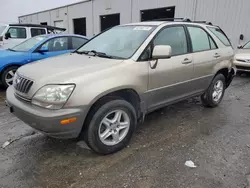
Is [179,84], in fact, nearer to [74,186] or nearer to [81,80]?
[81,80]

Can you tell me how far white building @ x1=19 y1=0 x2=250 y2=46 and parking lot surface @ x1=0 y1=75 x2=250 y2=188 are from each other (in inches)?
322

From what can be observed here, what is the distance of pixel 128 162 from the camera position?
9.00ft

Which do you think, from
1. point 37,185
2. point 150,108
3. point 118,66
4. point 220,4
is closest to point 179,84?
point 150,108

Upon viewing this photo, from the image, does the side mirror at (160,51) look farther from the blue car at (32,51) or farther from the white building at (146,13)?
the white building at (146,13)

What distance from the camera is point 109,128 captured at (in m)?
2.84

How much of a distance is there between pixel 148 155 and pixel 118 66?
124 centimetres

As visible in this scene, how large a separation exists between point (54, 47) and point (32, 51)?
661mm

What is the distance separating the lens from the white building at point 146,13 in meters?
10.4

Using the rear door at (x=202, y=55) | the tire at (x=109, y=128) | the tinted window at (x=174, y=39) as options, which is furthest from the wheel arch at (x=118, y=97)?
the rear door at (x=202, y=55)

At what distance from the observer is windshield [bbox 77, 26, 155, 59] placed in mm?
3161

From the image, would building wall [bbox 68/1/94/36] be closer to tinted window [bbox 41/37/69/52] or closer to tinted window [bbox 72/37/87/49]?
tinted window [bbox 72/37/87/49]

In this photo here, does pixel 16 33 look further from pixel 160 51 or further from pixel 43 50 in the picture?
pixel 160 51

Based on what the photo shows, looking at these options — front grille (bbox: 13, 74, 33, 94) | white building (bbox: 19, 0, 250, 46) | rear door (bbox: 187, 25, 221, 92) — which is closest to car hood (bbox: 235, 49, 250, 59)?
white building (bbox: 19, 0, 250, 46)

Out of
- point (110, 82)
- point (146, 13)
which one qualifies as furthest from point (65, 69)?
point (146, 13)
